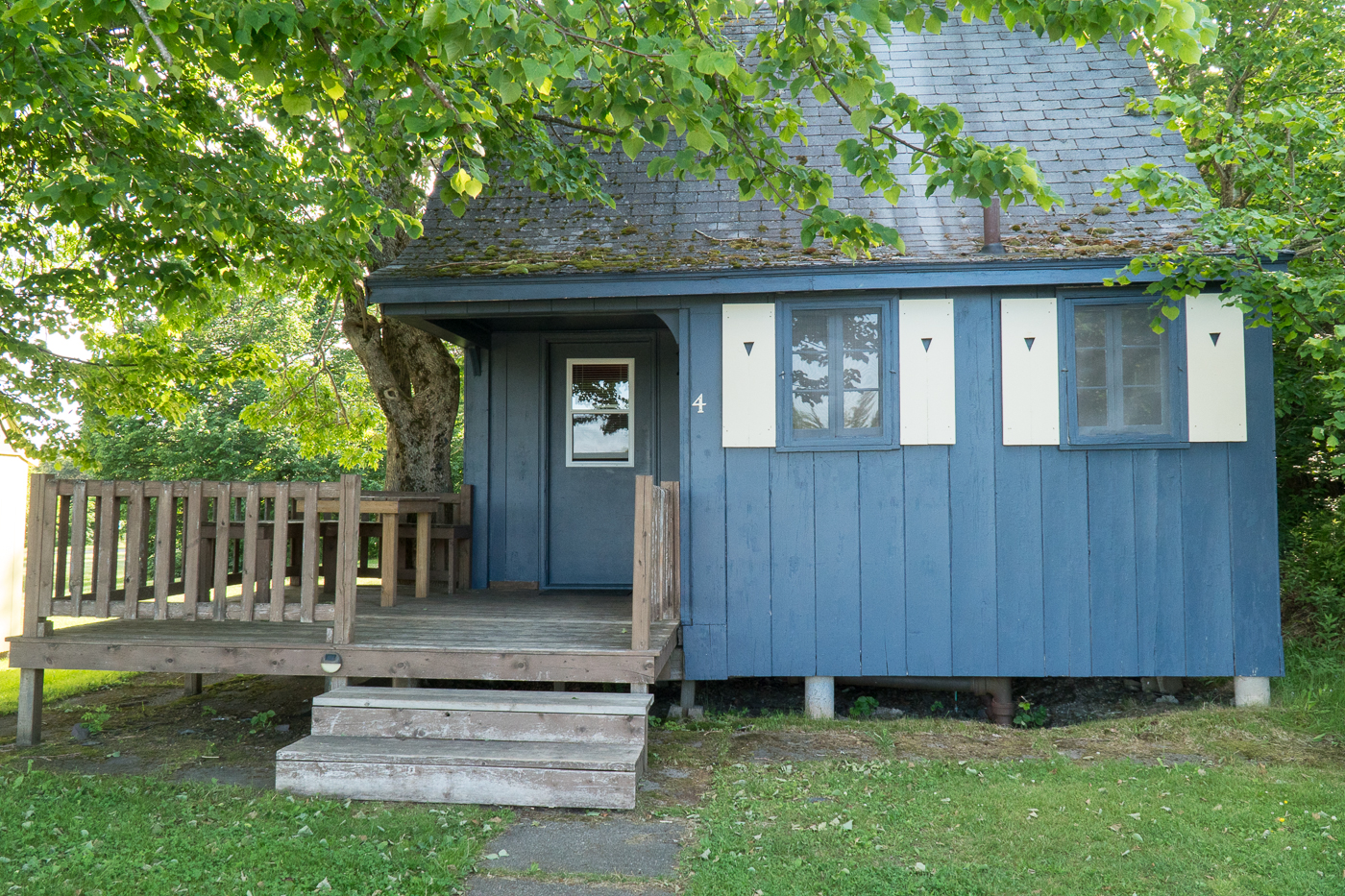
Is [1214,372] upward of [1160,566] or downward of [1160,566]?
upward

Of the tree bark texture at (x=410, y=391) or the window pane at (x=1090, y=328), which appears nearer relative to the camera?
the window pane at (x=1090, y=328)

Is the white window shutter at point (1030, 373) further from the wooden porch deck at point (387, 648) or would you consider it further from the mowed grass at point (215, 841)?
the mowed grass at point (215, 841)

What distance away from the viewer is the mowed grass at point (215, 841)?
3242 mm

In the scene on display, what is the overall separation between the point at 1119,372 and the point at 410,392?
660cm

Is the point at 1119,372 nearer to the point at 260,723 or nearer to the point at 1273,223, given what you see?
the point at 1273,223

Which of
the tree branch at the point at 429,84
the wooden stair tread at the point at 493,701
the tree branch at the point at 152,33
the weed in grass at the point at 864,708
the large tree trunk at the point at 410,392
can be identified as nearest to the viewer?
the tree branch at the point at 152,33

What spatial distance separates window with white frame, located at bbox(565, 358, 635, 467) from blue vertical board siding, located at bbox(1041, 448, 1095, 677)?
320cm

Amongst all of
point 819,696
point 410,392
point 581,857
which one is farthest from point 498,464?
point 581,857

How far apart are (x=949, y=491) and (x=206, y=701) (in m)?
5.35

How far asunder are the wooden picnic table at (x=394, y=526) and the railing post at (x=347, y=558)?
1.06 meters

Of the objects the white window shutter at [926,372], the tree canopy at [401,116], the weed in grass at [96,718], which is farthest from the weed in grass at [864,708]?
the weed in grass at [96,718]

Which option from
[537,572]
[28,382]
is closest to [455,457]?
[28,382]

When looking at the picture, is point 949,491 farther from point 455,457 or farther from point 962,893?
point 455,457

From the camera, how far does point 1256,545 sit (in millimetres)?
5633
